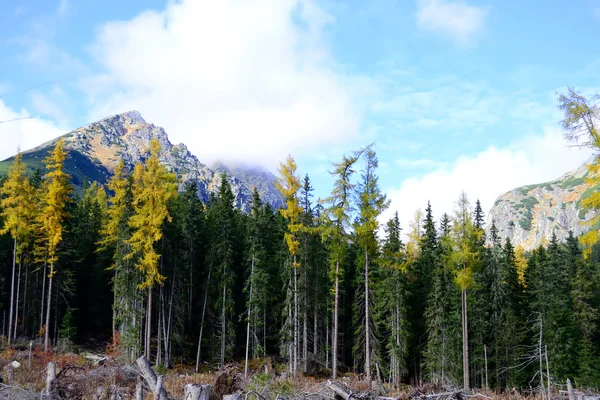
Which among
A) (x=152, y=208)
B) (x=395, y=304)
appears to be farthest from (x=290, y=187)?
(x=395, y=304)

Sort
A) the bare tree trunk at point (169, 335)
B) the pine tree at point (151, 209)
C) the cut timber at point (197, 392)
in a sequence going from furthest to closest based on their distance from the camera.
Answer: the bare tree trunk at point (169, 335), the pine tree at point (151, 209), the cut timber at point (197, 392)

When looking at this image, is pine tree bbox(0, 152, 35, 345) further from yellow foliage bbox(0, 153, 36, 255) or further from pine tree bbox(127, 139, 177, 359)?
pine tree bbox(127, 139, 177, 359)

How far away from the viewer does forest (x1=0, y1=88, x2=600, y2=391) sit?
27109 mm

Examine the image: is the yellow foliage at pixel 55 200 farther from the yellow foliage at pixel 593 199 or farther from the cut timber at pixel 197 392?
the yellow foliage at pixel 593 199

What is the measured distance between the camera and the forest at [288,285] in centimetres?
2711

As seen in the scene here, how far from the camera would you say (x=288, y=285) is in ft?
109

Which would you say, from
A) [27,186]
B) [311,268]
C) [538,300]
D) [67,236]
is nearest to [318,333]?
[311,268]

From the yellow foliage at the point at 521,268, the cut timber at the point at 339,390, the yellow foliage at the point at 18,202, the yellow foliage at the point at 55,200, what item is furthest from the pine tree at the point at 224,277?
the yellow foliage at the point at 521,268

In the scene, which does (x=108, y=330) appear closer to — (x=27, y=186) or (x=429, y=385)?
(x=27, y=186)

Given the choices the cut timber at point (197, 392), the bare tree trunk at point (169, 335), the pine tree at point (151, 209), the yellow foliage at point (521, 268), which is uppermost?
the pine tree at point (151, 209)

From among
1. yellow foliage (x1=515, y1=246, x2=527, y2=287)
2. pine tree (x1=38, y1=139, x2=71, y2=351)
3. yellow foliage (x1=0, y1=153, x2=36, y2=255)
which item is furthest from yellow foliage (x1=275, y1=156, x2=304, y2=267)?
yellow foliage (x1=515, y1=246, x2=527, y2=287)

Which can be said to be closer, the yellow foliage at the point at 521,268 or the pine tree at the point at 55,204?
the pine tree at the point at 55,204

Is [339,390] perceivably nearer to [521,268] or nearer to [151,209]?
[151,209]

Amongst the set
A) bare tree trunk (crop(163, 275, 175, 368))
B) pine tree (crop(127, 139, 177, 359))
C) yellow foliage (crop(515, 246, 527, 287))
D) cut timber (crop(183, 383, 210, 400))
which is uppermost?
pine tree (crop(127, 139, 177, 359))
